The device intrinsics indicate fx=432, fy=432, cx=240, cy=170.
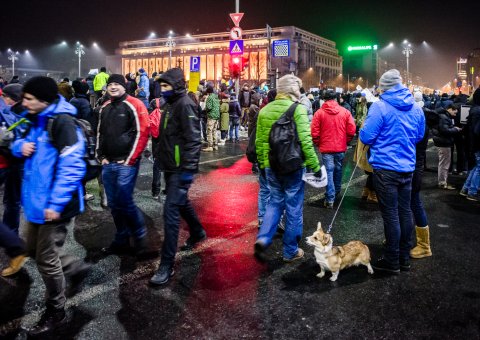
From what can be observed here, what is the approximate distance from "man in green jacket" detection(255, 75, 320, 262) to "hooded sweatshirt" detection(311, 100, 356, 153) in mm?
2742

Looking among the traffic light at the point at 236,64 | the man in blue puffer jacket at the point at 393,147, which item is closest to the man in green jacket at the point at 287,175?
the man in blue puffer jacket at the point at 393,147

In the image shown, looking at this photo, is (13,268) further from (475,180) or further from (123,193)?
(475,180)

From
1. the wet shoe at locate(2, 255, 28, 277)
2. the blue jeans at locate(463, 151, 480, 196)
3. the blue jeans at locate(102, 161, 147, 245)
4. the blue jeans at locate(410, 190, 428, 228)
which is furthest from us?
the blue jeans at locate(463, 151, 480, 196)

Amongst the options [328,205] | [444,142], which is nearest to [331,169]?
[328,205]

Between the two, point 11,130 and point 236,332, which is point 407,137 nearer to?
point 236,332

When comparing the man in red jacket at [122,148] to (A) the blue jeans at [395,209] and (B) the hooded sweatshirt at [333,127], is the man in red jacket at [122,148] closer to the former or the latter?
(A) the blue jeans at [395,209]

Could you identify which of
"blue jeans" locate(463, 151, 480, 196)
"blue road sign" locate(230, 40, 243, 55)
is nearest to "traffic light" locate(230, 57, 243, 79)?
"blue road sign" locate(230, 40, 243, 55)

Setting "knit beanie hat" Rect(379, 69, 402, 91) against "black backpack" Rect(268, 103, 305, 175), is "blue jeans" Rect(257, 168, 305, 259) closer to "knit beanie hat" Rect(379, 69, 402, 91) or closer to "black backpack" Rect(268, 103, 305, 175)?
"black backpack" Rect(268, 103, 305, 175)

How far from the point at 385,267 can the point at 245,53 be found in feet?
330

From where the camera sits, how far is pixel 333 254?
A: 4.54 m

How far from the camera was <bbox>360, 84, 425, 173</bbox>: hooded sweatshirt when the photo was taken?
15.0 ft

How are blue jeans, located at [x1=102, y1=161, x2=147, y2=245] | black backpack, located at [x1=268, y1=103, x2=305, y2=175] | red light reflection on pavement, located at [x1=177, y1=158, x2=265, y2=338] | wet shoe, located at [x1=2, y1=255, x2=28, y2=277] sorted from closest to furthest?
red light reflection on pavement, located at [x1=177, y1=158, x2=265, y2=338] < wet shoe, located at [x1=2, y1=255, x2=28, y2=277] < black backpack, located at [x1=268, y1=103, x2=305, y2=175] < blue jeans, located at [x1=102, y1=161, x2=147, y2=245]

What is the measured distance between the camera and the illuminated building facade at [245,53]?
111000 mm

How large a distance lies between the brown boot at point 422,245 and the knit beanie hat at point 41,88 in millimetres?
4268
